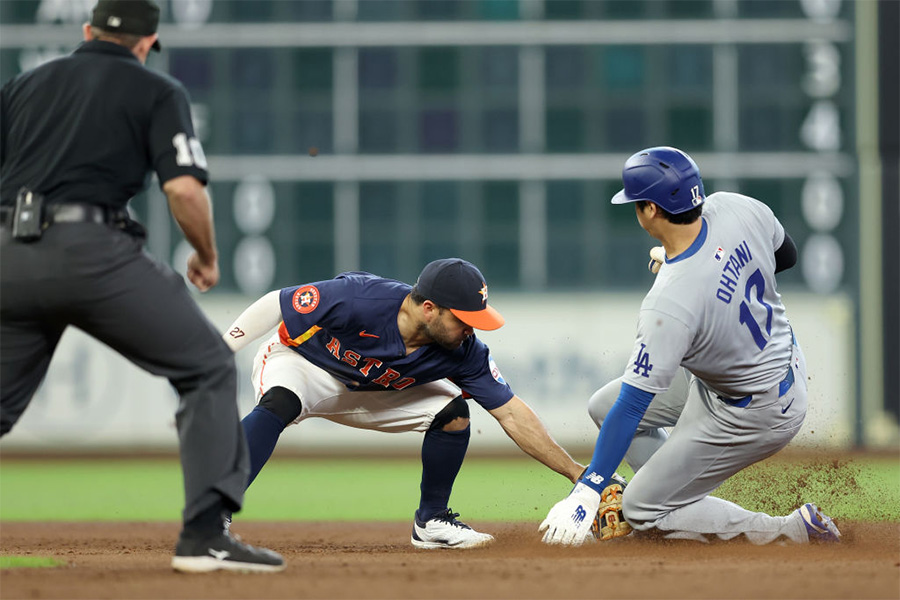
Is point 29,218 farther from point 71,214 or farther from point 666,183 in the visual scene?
point 666,183

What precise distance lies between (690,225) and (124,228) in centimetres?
235

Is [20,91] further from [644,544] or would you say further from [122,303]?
[644,544]

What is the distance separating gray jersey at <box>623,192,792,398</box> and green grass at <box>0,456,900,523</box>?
1065mm

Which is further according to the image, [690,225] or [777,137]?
[777,137]

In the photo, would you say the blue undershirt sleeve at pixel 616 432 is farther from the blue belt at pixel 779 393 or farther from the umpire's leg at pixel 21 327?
the umpire's leg at pixel 21 327

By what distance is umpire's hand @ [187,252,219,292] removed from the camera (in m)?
3.96

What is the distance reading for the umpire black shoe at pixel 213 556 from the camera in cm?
391

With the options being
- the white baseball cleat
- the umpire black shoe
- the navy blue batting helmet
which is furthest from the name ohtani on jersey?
the umpire black shoe

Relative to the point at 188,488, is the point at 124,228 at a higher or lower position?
higher

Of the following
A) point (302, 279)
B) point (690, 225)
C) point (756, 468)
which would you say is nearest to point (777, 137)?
point (302, 279)

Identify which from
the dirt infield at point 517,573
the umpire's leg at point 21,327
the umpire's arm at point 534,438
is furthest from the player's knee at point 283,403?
the umpire's leg at point 21,327

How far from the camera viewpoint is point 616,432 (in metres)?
4.90

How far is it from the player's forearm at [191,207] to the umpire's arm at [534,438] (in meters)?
2.02

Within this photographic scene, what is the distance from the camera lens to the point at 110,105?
3.83 m
